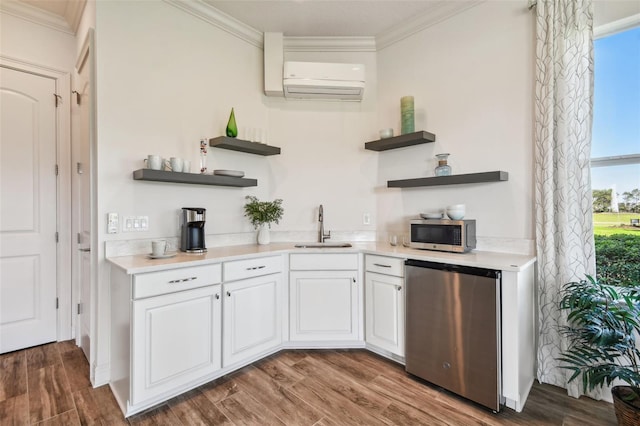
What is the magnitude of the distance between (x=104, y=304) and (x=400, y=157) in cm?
279

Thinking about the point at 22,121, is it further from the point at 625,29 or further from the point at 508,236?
the point at 625,29

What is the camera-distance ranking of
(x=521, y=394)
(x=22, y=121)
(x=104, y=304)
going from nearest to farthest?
(x=521, y=394) → (x=104, y=304) → (x=22, y=121)

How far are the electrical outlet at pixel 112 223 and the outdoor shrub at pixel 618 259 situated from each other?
3.42 m

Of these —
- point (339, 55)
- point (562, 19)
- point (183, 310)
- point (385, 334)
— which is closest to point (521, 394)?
point (385, 334)

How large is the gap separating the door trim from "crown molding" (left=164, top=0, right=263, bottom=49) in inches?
52.1

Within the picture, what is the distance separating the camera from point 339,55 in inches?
126

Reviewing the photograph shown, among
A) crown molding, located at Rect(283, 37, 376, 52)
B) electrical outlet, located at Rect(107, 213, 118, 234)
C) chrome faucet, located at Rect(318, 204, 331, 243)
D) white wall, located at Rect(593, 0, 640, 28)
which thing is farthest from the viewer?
crown molding, located at Rect(283, 37, 376, 52)

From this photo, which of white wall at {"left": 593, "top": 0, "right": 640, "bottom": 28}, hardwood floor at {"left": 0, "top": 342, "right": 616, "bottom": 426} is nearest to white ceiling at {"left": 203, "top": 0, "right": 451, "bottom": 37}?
white wall at {"left": 593, "top": 0, "right": 640, "bottom": 28}

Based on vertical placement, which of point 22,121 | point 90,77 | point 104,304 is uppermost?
point 90,77

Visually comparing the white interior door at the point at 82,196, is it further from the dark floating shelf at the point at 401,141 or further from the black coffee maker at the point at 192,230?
the dark floating shelf at the point at 401,141

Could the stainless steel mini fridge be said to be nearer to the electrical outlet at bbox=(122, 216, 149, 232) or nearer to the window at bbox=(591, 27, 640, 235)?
the window at bbox=(591, 27, 640, 235)

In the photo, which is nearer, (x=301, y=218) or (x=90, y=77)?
(x=90, y=77)

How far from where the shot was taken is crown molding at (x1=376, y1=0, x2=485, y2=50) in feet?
8.54

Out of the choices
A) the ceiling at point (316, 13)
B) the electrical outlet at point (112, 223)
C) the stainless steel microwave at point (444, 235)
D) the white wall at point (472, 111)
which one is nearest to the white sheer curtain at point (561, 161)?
the white wall at point (472, 111)
